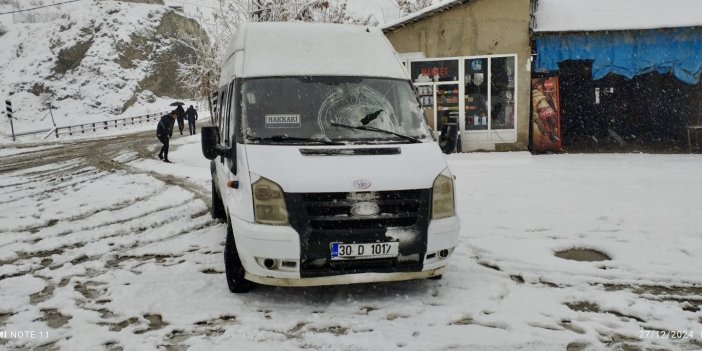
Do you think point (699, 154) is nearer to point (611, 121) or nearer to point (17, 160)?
point (611, 121)

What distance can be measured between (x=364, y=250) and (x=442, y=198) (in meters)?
0.85

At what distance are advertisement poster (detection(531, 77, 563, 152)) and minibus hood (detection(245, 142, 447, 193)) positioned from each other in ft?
36.7

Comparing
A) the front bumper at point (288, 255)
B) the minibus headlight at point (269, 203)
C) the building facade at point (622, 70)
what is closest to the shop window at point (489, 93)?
the building facade at point (622, 70)

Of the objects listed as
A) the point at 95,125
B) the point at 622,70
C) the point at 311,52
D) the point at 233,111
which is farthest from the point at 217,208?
the point at 95,125

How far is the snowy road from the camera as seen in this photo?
3.98 metres

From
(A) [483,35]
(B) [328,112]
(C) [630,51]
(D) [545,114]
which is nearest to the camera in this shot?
(B) [328,112]

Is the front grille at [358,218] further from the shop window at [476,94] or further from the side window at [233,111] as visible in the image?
the shop window at [476,94]

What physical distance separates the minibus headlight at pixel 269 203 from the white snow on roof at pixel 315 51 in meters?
1.45

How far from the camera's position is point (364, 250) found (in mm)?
4332

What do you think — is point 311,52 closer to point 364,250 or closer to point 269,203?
point 269,203

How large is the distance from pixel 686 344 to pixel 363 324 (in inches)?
91.5

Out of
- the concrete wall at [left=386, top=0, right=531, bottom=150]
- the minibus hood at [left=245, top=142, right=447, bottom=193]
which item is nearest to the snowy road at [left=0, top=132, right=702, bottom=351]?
the minibus hood at [left=245, top=142, right=447, bottom=193]

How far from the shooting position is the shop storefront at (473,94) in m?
15.0

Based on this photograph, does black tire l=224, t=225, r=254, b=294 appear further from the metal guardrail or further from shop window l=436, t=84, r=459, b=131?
the metal guardrail
